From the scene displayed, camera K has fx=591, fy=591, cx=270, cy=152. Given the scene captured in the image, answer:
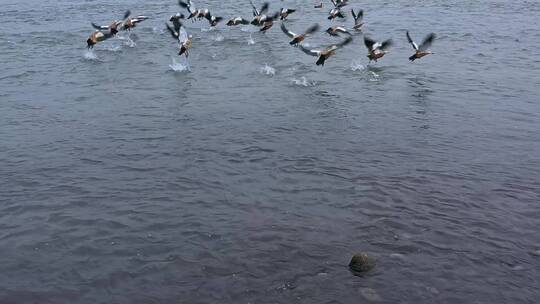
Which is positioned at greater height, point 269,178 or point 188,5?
point 269,178

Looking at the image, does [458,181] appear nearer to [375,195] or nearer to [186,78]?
[375,195]

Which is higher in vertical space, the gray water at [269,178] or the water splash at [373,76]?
the gray water at [269,178]

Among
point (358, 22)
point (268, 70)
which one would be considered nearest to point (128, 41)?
point (268, 70)

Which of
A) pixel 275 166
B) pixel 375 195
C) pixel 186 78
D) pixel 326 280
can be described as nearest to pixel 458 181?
pixel 375 195

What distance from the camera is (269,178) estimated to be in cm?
1123

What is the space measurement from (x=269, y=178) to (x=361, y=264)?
11.9ft

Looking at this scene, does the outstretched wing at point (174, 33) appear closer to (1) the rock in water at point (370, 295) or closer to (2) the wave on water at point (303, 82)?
(2) the wave on water at point (303, 82)

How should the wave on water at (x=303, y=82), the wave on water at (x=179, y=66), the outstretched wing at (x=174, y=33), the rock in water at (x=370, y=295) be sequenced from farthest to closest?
the outstretched wing at (x=174, y=33), the wave on water at (x=179, y=66), the wave on water at (x=303, y=82), the rock in water at (x=370, y=295)

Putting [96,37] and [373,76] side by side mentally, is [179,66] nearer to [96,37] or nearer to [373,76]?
[96,37]

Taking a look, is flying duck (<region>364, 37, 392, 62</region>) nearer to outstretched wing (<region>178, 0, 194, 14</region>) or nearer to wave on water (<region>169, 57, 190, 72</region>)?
wave on water (<region>169, 57, 190, 72</region>)

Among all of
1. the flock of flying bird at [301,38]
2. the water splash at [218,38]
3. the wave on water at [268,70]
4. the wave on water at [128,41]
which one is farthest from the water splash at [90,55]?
the wave on water at [268,70]

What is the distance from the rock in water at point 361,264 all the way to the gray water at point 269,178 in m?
0.12

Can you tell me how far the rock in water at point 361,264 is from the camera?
793 centimetres

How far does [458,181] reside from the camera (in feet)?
36.0
